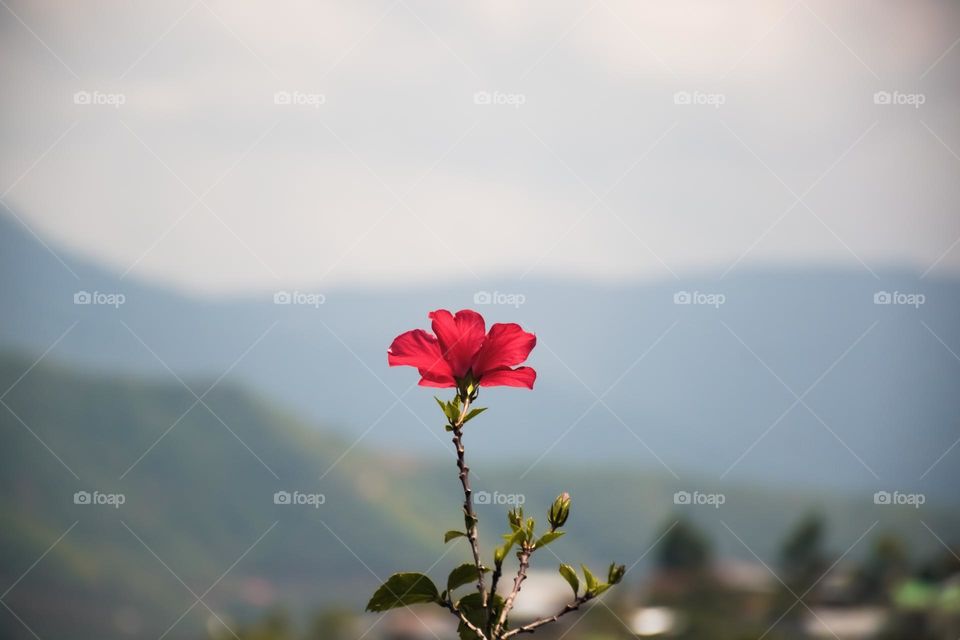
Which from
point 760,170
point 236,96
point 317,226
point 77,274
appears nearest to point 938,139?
point 760,170

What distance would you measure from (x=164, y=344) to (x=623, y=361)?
3.17ft

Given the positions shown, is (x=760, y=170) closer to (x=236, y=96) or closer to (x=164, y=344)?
(x=236, y=96)

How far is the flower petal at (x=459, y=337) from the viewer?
86cm

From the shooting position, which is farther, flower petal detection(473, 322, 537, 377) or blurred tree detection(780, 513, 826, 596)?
blurred tree detection(780, 513, 826, 596)

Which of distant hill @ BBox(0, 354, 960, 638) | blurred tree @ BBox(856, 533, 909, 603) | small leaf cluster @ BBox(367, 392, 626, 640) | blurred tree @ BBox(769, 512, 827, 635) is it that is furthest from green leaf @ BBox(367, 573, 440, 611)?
blurred tree @ BBox(856, 533, 909, 603)

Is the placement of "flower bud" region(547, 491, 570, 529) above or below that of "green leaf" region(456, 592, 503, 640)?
above

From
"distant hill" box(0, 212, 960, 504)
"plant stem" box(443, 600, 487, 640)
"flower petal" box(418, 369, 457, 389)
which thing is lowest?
"plant stem" box(443, 600, 487, 640)

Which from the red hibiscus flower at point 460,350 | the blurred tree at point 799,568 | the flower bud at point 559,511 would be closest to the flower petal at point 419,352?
the red hibiscus flower at point 460,350

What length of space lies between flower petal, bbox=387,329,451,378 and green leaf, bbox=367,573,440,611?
22cm

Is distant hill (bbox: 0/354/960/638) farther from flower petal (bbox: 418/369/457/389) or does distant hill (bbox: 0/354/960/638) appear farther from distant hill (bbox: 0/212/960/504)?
flower petal (bbox: 418/369/457/389)

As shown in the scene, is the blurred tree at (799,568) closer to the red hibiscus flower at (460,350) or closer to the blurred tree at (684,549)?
the blurred tree at (684,549)

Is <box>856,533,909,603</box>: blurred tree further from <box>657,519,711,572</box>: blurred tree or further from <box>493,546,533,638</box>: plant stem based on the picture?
<box>493,546,533,638</box>: plant stem

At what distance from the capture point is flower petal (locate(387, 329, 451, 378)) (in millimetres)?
858

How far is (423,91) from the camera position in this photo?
177 cm
